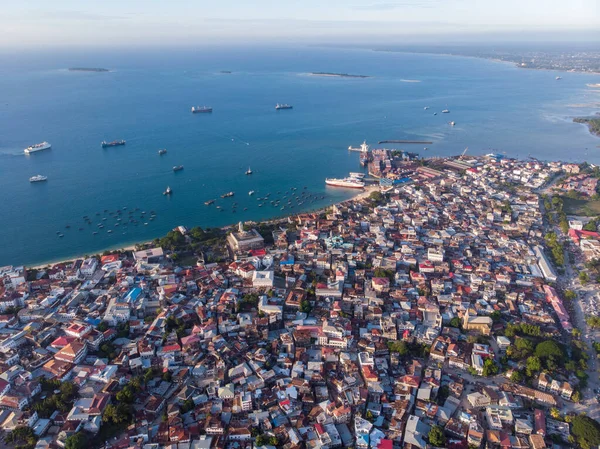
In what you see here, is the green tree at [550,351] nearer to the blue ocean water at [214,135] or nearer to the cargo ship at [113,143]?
the blue ocean water at [214,135]

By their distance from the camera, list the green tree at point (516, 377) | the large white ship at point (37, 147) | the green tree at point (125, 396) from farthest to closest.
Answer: the large white ship at point (37, 147)
the green tree at point (516, 377)
the green tree at point (125, 396)

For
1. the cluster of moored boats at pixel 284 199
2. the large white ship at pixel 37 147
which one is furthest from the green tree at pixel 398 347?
the large white ship at pixel 37 147

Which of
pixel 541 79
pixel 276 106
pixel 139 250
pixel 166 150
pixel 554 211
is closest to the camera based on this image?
pixel 139 250

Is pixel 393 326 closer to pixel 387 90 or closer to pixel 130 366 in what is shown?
pixel 130 366

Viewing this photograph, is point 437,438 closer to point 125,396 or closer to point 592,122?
point 125,396

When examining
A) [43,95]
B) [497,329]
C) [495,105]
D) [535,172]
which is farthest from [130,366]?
[43,95]

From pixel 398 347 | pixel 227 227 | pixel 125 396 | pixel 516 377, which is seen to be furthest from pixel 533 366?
pixel 227 227

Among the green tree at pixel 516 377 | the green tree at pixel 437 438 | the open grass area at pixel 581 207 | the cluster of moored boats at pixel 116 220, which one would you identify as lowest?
the cluster of moored boats at pixel 116 220
